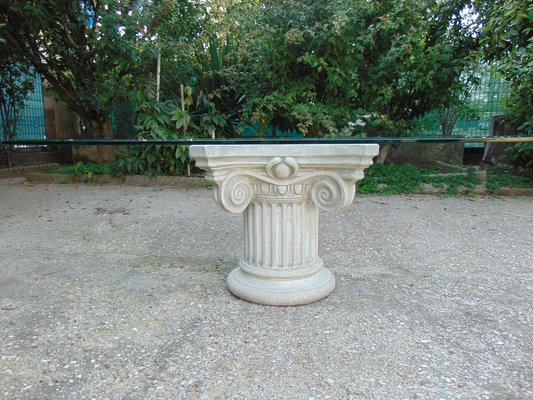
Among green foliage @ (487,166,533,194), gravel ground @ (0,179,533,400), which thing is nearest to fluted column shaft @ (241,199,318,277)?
gravel ground @ (0,179,533,400)

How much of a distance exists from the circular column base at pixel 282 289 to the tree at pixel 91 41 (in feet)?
14.7

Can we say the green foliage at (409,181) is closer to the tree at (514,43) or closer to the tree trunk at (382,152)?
the tree trunk at (382,152)

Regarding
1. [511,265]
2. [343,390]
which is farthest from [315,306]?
[511,265]

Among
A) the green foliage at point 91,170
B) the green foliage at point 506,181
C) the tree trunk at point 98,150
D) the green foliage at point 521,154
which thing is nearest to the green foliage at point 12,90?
the tree trunk at point 98,150

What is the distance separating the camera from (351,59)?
17.1 ft

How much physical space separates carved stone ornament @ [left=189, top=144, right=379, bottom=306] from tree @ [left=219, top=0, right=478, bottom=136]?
335 centimetres

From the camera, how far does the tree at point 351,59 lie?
16.4 ft

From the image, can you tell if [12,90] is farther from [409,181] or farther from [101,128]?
[409,181]

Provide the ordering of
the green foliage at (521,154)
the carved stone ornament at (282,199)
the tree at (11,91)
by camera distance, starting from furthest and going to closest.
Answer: the tree at (11,91) < the green foliage at (521,154) < the carved stone ornament at (282,199)

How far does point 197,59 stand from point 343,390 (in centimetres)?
573

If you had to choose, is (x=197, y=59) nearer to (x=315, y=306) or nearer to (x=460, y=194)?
(x=460, y=194)

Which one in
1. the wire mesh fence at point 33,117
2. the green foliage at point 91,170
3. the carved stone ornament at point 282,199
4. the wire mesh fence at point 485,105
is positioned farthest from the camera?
the wire mesh fence at point 33,117

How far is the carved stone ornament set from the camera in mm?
1942

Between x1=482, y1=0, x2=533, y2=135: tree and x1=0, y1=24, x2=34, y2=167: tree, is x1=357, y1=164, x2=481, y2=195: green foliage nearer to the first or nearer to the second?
x1=482, y1=0, x2=533, y2=135: tree
